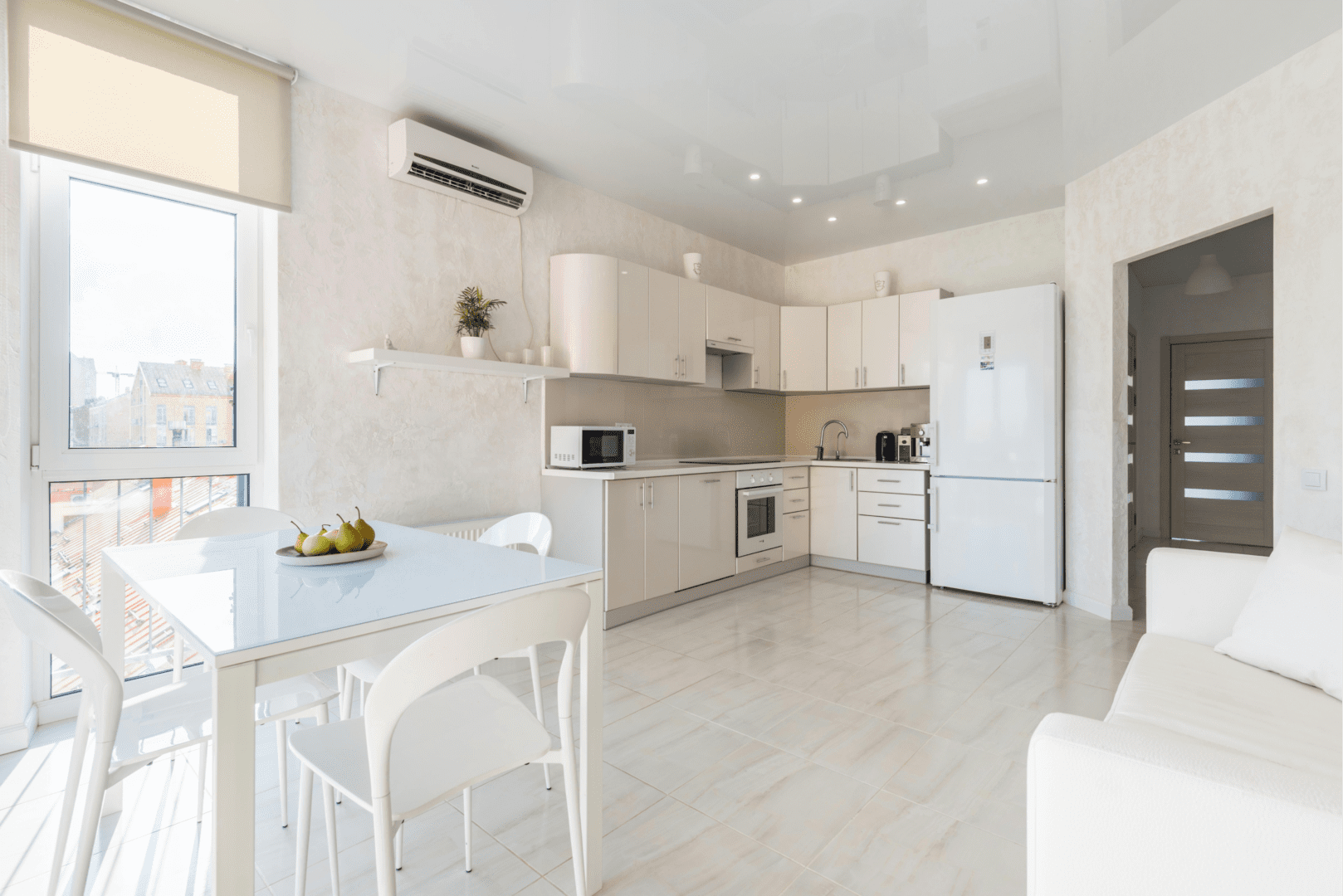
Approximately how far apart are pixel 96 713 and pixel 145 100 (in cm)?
240

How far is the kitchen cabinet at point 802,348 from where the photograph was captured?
5.23 meters

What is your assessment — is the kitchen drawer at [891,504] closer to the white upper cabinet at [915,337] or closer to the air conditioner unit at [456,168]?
the white upper cabinet at [915,337]

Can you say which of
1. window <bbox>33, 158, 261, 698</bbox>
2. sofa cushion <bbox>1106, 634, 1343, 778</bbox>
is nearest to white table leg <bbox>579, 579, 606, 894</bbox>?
sofa cushion <bbox>1106, 634, 1343, 778</bbox>

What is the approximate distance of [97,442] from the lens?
2.42m

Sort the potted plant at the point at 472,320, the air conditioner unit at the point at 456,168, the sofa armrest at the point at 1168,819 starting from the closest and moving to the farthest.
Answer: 1. the sofa armrest at the point at 1168,819
2. the air conditioner unit at the point at 456,168
3. the potted plant at the point at 472,320

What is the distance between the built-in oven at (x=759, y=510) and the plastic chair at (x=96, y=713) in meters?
3.28

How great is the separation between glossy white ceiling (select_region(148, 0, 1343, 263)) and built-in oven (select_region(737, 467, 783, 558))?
1.96 metres

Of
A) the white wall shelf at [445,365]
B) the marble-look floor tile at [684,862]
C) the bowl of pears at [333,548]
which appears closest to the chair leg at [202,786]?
the bowl of pears at [333,548]

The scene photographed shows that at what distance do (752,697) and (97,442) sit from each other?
2.74 meters

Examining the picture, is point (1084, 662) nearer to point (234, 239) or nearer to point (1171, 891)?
point (1171, 891)

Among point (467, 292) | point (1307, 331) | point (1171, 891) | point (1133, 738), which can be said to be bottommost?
point (1171, 891)

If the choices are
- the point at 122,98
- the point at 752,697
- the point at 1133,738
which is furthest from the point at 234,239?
the point at 1133,738

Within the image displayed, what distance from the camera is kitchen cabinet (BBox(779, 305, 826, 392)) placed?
17.2ft

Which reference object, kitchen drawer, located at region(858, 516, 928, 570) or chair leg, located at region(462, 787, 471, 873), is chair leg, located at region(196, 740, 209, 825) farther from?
kitchen drawer, located at region(858, 516, 928, 570)
